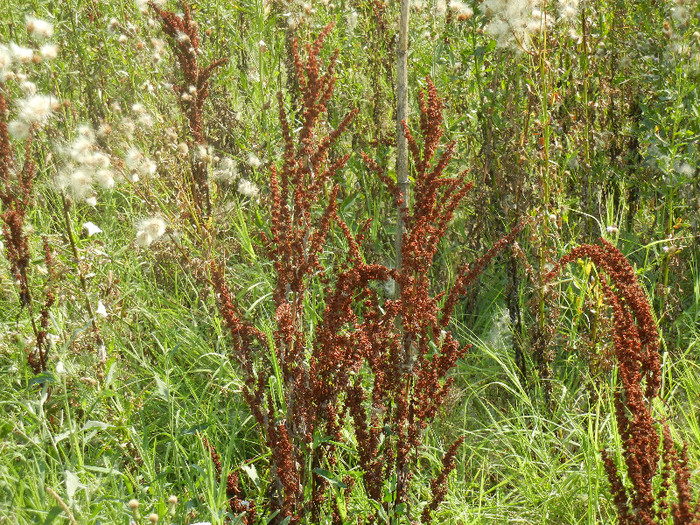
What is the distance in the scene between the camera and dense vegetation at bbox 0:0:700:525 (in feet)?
6.94

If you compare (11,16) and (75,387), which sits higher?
(11,16)

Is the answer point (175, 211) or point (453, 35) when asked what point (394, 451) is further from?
point (453, 35)

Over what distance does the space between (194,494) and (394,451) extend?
667mm

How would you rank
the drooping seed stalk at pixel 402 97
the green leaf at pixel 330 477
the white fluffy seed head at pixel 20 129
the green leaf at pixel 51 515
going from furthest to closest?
the white fluffy seed head at pixel 20 129 < the drooping seed stalk at pixel 402 97 < the green leaf at pixel 330 477 < the green leaf at pixel 51 515

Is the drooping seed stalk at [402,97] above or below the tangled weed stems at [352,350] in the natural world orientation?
above

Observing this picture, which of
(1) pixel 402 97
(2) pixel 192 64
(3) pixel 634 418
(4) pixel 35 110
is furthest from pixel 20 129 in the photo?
(3) pixel 634 418

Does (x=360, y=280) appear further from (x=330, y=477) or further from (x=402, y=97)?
(x=402, y=97)

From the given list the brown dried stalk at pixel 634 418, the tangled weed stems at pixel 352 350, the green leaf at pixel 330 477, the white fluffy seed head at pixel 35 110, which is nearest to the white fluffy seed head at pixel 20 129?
the white fluffy seed head at pixel 35 110

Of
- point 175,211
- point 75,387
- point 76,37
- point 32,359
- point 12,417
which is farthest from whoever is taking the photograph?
point 76,37

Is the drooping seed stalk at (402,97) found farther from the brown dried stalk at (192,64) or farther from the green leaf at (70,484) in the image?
the green leaf at (70,484)

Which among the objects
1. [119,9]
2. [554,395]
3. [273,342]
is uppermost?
[119,9]

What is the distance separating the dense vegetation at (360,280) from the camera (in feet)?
6.94

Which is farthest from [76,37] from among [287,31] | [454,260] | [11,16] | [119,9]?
[454,260]

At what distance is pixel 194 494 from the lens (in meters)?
2.20
